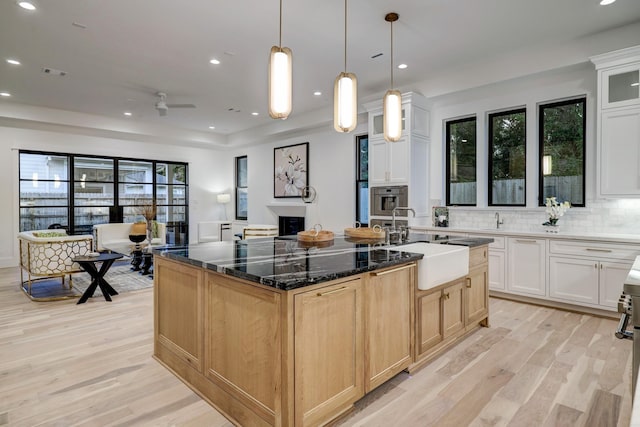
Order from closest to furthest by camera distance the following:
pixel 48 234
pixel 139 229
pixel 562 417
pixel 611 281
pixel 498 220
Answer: pixel 562 417, pixel 611 281, pixel 498 220, pixel 48 234, pixel 139 229

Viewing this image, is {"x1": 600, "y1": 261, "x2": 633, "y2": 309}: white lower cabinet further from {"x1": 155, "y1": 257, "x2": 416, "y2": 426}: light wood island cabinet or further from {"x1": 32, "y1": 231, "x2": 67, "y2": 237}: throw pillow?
{"x1": 32, "y1": 231, "x2": 67, "y2": 237}: throw pillow

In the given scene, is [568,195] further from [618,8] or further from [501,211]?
[618,8]

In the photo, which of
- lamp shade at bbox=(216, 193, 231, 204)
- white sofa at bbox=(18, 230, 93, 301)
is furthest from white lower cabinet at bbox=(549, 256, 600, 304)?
lamp shade at bbox=(216, 193, 231, 204)

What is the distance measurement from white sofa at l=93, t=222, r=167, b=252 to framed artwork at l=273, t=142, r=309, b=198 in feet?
8.61

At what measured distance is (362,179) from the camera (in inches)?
256

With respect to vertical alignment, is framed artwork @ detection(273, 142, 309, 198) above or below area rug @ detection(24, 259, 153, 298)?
above

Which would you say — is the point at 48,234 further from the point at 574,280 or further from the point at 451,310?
the point at 574,280

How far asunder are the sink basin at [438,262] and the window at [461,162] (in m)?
2.64

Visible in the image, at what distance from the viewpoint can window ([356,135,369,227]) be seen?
6.45 meters

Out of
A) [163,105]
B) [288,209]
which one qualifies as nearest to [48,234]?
[163,105]

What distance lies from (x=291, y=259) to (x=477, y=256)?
1872mm

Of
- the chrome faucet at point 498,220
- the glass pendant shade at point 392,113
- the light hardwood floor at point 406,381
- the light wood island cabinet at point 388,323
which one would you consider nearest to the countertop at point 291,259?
the light wood island cabinet at point 388,323

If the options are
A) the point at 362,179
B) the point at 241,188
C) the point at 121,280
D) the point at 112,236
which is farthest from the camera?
the point at 241,188

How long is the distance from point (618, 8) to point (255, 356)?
173 inches
